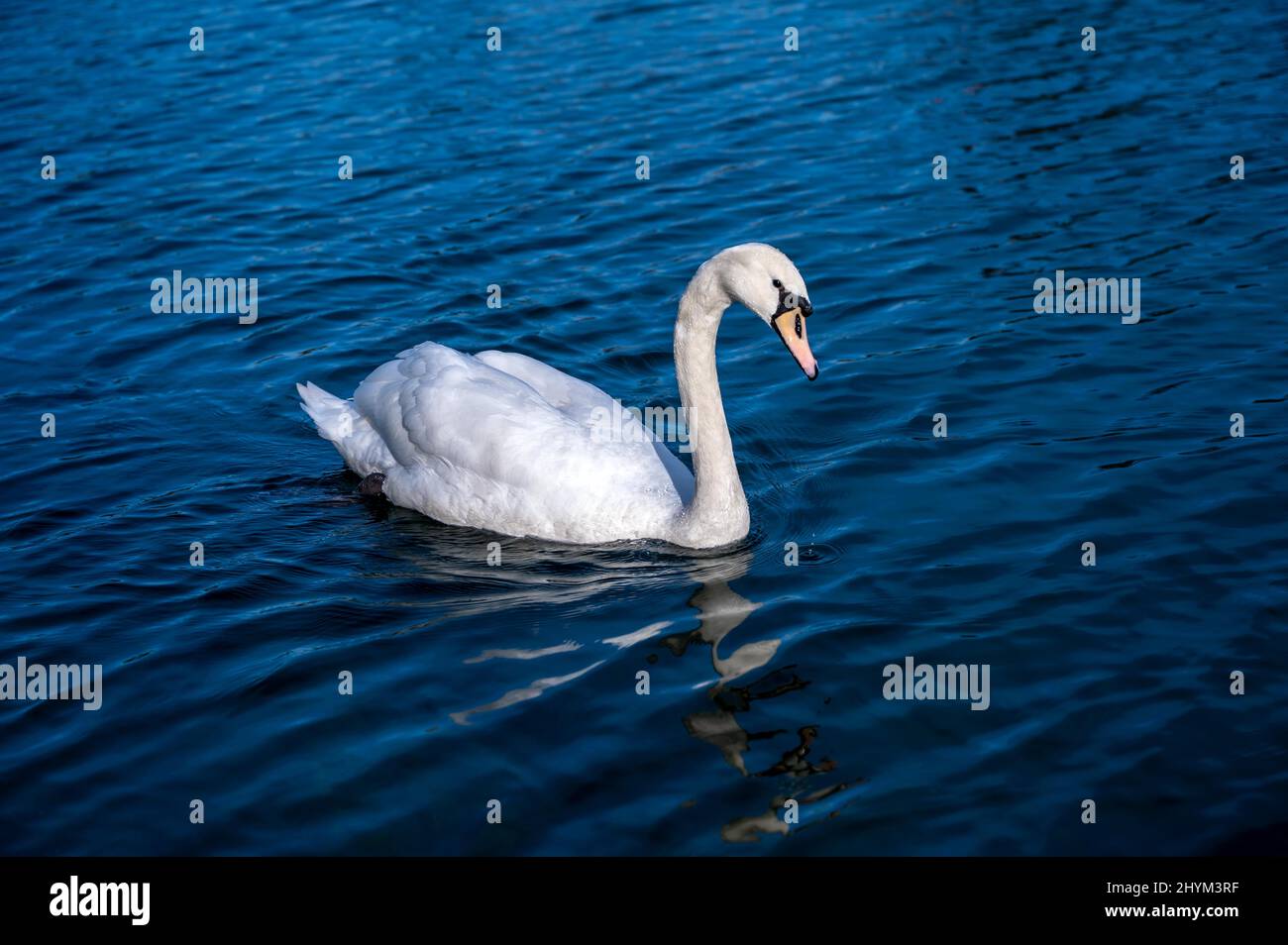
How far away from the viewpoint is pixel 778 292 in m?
8.30

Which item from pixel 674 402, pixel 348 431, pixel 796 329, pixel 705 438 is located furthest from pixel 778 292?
pixel 348 431

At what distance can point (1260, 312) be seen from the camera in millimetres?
11406

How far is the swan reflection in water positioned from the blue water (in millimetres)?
32

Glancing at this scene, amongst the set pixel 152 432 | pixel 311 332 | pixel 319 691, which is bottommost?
pixel 319 691

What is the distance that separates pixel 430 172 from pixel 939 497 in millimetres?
8670

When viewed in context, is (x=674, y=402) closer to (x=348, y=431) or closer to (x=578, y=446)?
(x=578, y=446)

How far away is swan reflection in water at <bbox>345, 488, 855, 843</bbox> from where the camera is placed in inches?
273

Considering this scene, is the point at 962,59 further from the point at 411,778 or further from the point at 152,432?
the point at 411,778

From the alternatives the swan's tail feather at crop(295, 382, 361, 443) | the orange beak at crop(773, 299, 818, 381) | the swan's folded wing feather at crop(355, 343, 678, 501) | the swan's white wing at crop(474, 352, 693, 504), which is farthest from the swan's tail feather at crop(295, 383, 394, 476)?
the orange beak at crop(773, 299, 818, 381)

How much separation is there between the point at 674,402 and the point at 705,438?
2334mm

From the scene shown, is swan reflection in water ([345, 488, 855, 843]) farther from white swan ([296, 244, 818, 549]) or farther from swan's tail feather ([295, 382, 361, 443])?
swan's tail feather ([295, 382, 361, 443])
